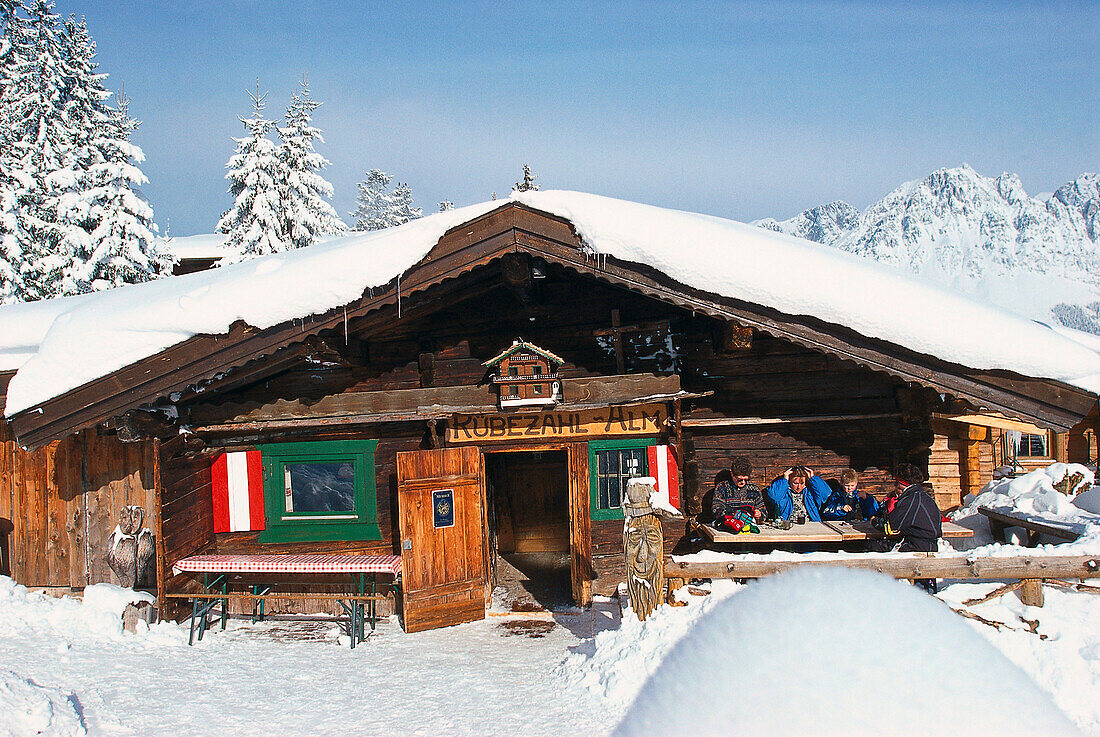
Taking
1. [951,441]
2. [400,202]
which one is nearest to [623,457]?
[951,441]

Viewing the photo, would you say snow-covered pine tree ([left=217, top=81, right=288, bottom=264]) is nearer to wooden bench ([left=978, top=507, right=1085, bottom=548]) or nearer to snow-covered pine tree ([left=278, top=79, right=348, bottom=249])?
snow-covered pine tree ([left=278, top=79, right=348, bottom=249])

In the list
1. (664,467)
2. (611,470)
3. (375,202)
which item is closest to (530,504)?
(611,470)

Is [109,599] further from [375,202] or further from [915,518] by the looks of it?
[375,202]

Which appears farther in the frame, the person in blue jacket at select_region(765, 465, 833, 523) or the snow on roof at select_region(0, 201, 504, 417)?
the person in blue jacket at select_region(765, 465, 833, 523)

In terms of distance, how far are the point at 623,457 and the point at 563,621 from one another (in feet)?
7.23

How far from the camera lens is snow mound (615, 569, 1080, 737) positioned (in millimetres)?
1071

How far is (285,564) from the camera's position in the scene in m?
8.14

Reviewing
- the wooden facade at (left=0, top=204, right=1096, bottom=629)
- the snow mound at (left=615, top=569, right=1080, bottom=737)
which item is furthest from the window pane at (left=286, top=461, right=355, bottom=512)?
the snow mound at (left=615, top=569, right=1080, bottom=737)

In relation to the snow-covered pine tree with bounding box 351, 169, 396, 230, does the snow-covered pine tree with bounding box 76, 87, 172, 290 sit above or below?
below

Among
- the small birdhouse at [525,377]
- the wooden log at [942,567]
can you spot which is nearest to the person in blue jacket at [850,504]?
the wooden log at [942,567]

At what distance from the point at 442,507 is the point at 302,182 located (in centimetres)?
2394

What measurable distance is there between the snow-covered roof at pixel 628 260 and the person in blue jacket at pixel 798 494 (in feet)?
8.22

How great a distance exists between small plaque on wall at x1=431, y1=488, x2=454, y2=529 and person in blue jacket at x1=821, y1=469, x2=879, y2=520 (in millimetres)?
4727

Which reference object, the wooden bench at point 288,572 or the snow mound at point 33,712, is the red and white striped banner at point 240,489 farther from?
the snow mound at point 33,712
